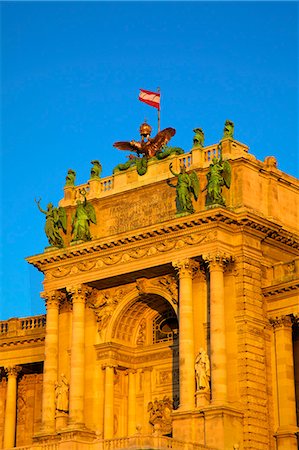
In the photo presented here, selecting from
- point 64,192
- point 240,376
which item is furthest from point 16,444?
point 240,376

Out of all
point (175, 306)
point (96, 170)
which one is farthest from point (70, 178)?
point (175, 306)

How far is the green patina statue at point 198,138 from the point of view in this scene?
183 ft

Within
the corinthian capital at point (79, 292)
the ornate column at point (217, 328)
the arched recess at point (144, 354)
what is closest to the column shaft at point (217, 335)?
the ornate column at point (217, 328)

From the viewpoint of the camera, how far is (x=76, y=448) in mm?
52562

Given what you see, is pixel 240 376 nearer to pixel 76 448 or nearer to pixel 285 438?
Result: pixel 285 438

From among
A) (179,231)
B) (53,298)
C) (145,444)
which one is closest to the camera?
(145,444)

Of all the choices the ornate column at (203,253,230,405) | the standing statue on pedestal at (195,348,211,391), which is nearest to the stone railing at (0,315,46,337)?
the standing statue on pedestal at (195,348,211,391)

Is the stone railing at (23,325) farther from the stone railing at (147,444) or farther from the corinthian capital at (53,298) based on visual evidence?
the stone railing at (147,444)

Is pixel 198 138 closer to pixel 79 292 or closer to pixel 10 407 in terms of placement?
pixel 79 292

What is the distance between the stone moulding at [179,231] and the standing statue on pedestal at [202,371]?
547 centimetres

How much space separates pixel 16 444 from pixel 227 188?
2101 centimetres

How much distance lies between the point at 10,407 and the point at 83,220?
1256cm

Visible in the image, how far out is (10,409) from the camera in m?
62.7

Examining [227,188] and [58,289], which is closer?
[227,188]
